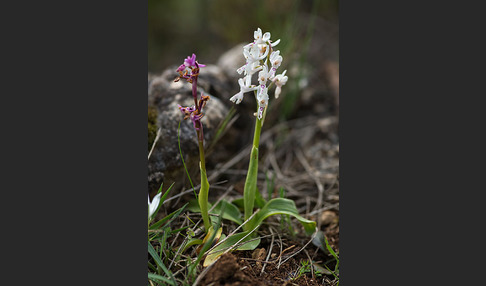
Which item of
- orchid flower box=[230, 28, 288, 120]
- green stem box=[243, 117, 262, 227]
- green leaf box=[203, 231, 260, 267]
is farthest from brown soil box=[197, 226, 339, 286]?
orchid flower box=[230, 28, 288, 120]

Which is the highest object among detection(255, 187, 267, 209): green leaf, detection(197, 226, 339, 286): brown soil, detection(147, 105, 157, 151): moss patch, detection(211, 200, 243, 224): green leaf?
detection(147, 105, 157, 151): moss patch

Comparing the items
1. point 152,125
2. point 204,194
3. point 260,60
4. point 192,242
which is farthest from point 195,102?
point 192,242

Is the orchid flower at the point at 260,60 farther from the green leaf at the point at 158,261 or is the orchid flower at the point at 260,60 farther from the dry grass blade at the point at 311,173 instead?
the dry grass blade at the point at 311,173

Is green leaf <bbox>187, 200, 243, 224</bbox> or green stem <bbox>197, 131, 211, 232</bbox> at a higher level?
green stem <bbox>197, 131, 211, 232</bbox>

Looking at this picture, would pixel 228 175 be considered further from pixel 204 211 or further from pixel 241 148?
pixel 204 211

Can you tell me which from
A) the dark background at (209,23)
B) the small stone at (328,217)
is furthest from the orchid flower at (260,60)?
the dark background at (209,23)

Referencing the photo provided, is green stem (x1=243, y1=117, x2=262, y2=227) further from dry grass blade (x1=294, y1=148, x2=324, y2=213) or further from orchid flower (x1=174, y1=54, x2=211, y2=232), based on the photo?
dry grass blade (x1=294, y1=148, x2=324, y2=213)

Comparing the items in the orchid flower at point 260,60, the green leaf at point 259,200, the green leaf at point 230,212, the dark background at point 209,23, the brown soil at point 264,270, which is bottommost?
the brown soil at point 264,270

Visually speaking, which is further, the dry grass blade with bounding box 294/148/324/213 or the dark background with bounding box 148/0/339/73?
the dark background with bounding box 148/0/339/73

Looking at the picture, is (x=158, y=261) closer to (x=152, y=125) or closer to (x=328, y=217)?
(x=152, y=125)

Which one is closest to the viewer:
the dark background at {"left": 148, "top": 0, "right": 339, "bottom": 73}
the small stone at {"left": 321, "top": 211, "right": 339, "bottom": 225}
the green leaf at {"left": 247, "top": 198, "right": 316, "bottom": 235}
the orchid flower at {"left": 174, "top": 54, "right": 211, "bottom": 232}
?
the orchid flower at {"left": 174, "top": 54, "right": 211, "bottom": 232}

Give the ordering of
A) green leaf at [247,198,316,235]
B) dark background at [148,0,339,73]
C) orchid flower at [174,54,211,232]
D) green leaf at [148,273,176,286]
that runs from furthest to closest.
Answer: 1. dark background at [148,0,339,73]
2. green leaf at [247,198,316,235]
3. orchid flower at [174,54,211,232]
4. green leaf at [148,273,176,286]
